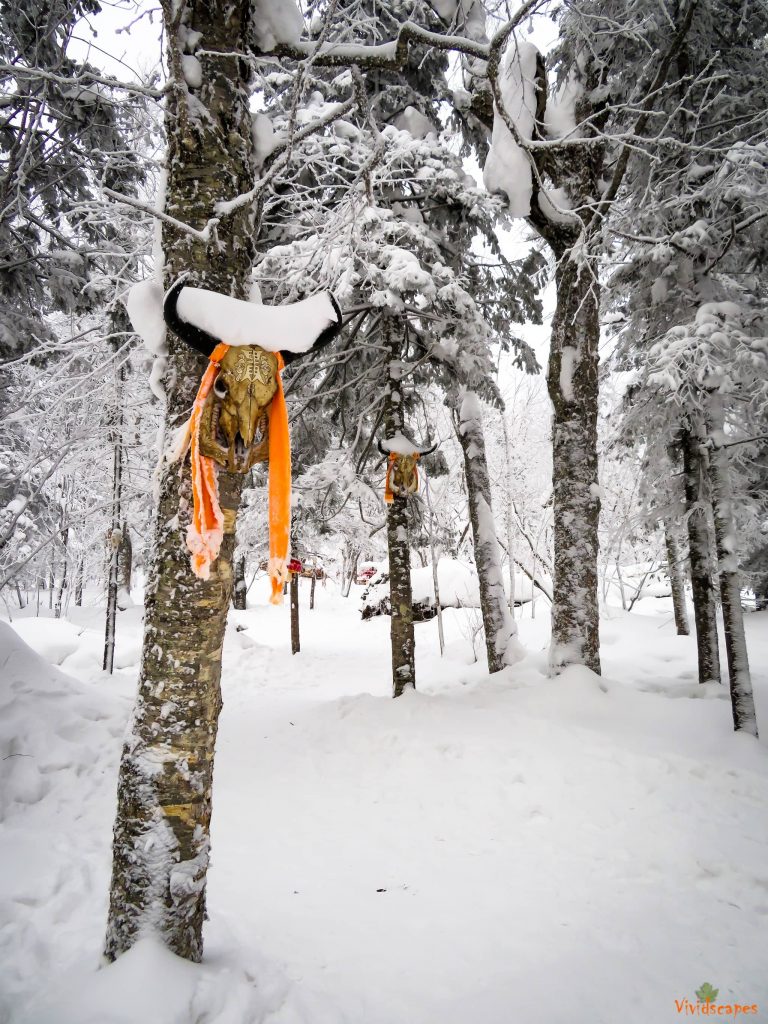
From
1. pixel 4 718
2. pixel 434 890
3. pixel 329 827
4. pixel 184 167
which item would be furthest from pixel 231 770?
pixel 184 167

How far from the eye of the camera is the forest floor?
224cm

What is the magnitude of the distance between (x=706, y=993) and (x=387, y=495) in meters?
5.42

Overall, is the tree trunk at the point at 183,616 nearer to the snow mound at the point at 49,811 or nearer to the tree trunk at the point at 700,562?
the snow mound at the point at 49,811

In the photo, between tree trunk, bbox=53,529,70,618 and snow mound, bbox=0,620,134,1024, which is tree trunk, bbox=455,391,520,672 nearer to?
snow mound, bbox=0,620,134,1024

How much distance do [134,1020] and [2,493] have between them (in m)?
8.89

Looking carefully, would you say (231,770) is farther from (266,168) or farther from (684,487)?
(684,487)

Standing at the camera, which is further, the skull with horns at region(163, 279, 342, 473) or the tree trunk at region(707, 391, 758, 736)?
the tree trunk at region(707, 391, 758, 736)

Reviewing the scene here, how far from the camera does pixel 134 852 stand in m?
2.09

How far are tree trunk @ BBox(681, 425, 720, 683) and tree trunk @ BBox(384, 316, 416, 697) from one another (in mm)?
3981

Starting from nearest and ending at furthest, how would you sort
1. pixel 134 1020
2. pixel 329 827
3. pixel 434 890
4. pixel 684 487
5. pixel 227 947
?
pixel 134 1020, pixel 227 947, pixel 434 890, pixel 329 827, pixel 684 487

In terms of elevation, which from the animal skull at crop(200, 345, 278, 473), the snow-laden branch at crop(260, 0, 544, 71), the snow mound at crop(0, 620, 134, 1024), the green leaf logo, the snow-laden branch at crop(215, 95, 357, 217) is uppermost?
the snow-laden branch at crop(260, 0, 544, 71)

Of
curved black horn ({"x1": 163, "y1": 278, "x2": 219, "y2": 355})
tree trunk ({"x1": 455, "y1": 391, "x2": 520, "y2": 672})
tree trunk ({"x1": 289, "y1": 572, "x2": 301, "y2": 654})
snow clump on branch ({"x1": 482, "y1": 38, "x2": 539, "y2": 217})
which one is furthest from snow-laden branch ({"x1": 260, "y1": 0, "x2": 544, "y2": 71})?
tree trunk ({"x1": 289, "y1": 572, "x2": 301, "y2": 654})

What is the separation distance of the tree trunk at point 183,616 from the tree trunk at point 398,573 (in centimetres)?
476

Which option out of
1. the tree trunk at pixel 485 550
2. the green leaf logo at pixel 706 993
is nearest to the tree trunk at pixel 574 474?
the tree trunk at pixel 485 550
